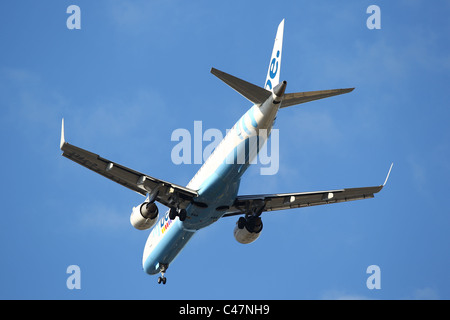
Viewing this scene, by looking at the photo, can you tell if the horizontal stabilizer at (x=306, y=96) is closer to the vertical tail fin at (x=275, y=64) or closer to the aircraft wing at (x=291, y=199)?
the vertical tail fin at (x=275, y=64)

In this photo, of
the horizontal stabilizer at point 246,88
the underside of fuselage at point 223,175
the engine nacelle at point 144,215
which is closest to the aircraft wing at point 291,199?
the underside of fuselage at point 223,175

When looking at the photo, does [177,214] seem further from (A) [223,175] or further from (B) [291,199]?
(B) [291,199]

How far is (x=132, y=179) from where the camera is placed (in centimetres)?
3800

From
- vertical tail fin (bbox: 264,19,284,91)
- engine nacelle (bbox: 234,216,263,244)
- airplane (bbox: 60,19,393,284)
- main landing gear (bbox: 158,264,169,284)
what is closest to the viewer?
airplane (bbox: 60,19,393,284)

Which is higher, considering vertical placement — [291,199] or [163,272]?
[291,199]

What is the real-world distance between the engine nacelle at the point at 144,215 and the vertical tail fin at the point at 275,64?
9.55 metres

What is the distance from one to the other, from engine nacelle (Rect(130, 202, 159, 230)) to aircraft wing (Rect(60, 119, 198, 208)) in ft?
2.51

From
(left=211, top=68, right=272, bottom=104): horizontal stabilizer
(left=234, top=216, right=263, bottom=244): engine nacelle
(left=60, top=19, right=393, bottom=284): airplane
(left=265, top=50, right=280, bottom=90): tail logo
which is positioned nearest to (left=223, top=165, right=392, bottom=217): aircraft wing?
(left=60, top=19, right=393, bottom=284): airplane

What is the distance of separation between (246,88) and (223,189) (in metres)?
6.28

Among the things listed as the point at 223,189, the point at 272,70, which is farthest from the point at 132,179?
the point at 272,70

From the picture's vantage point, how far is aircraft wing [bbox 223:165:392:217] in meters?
41.0

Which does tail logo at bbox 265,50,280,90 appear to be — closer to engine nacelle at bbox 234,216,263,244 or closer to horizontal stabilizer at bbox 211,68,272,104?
horizontal stabilizer at bbox 211,68,272,104

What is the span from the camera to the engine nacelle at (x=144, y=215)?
38.6 m

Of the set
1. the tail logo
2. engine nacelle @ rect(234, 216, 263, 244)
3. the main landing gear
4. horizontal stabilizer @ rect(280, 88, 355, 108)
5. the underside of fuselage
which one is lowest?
the main landing gear
